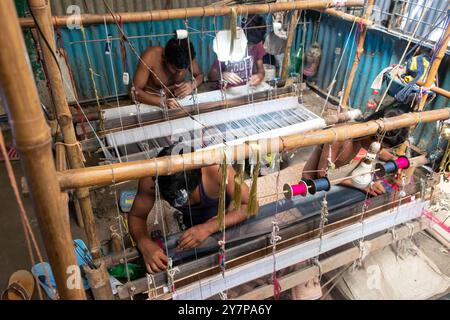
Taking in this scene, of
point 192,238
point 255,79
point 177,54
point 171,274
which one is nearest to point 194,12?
point 177,54

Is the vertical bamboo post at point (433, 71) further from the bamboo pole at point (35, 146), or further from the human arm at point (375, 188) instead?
the bamboo pole at point (35, 146)

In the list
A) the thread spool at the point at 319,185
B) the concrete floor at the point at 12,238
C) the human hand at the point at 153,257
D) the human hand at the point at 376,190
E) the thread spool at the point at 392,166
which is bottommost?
the concrete floor at the point at 12,238

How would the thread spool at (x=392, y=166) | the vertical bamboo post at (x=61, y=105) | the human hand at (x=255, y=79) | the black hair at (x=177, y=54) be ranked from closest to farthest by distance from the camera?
the vertical bamboo post at (x=61, y=105)
the thread spool at (x=392, y=166)
the black hair at (x=177, y=54)
the human hand at (x=255, y=79)

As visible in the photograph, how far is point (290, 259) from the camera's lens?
1.81m

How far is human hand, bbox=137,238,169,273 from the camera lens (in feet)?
5.58

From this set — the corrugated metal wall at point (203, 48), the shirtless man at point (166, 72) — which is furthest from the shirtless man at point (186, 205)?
the corrugated metal wall at point (203, 48)

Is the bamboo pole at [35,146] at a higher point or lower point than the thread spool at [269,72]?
higher

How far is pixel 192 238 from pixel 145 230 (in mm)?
368

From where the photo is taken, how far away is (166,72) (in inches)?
149

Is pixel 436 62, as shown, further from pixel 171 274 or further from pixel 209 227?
pixel 171 274

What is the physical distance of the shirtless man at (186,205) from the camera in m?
1.78

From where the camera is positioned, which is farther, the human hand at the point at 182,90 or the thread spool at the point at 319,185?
the human hand at the point at 182,90

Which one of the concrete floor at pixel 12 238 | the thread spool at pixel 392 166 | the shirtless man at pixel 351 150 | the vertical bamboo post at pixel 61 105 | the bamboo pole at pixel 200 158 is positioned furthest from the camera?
the concrete floor at pixel 12 238

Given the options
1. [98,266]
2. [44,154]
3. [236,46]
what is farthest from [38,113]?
[236,46]
